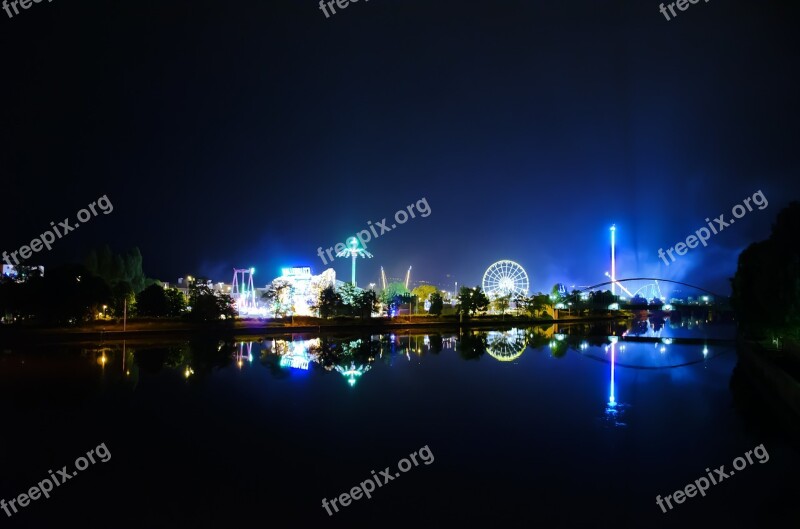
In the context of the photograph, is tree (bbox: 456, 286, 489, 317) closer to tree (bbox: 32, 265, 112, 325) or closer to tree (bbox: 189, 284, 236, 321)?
tree (bbox: 189, 284, 236, 321)

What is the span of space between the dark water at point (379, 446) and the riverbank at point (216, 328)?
14958 millimetres

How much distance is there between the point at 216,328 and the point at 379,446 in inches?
1388

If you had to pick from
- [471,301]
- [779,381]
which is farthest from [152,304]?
[779,381]

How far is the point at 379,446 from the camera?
11.3 meters

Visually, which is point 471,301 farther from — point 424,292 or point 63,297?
point 63,297

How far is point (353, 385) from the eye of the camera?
61.7 feet

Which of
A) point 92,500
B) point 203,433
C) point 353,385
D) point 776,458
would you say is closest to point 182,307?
point 353,385

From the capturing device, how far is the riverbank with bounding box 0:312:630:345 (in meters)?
36.0

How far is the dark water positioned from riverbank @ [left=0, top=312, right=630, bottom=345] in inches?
589

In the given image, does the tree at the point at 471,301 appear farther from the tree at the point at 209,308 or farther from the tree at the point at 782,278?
the tree at the point at 782,278

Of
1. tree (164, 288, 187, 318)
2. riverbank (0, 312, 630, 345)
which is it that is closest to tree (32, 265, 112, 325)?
riverbank (0, 312, 630, 345)

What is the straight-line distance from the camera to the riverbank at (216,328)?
36.0m

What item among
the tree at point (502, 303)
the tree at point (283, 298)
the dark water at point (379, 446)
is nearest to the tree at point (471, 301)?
the tree at point (502, 303)

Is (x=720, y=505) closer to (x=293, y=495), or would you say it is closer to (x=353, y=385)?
(x=293, y=495)
